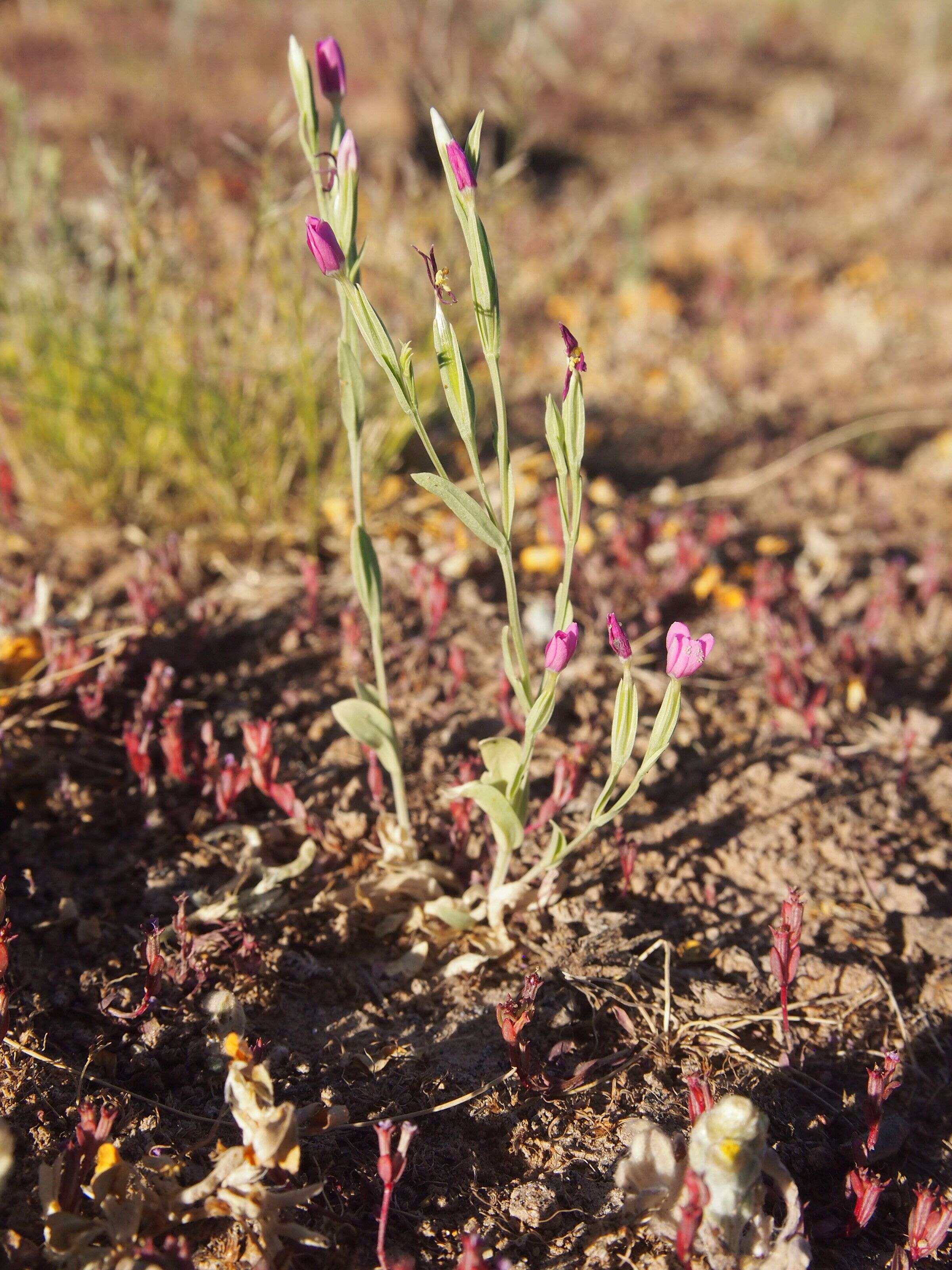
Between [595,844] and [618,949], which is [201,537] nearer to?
[595,844]

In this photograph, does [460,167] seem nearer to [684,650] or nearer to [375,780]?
[684,650]

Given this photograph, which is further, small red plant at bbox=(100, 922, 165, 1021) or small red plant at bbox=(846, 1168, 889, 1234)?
small red plant at bbox=(100, 922, 165, 1021)

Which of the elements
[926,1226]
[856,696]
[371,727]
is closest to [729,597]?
[856,696]

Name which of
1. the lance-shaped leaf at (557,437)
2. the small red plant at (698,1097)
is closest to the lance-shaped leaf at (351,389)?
the lance-shaped leaf at (557,437)

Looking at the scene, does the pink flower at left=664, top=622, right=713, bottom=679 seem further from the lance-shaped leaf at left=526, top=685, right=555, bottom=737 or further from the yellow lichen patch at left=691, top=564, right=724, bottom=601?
the yellow lichen patch at left=691, top=564, right=724, bottom=601

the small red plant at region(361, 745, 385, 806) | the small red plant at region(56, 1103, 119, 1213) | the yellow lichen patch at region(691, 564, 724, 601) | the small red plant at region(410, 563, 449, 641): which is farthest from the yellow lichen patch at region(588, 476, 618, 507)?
the small red plant at region(56, 1103, 119, 1213)

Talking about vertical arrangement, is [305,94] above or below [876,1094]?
above

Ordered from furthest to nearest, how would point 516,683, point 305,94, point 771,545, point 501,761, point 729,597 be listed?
point 771,545 → point 729,597 → point 501,761 → point 516,683 → point 305,94

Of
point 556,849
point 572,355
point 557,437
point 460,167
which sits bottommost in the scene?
point 556,849
